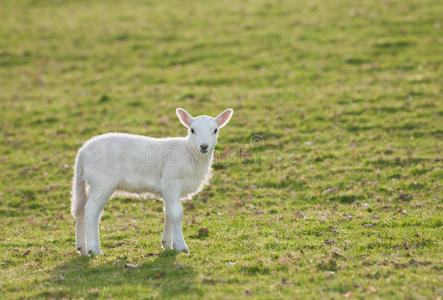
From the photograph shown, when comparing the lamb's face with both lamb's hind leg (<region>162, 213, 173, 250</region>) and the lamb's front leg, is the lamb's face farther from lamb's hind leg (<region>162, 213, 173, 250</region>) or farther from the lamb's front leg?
lamb's hind leg (<region>162, 213, 173, 250</region>)

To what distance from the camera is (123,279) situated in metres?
8.89

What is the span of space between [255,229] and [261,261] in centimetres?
231

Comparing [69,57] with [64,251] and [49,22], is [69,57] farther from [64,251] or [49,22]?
[64,251]

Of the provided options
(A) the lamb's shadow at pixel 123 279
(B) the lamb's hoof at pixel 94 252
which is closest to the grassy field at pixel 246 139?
(A) the lamb's shadow at pixel 123 279

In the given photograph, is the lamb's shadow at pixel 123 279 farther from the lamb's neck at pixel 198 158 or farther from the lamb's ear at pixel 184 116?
the lamb's ear at pixel 184 116

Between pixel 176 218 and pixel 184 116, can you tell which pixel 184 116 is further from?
pixel 176 218

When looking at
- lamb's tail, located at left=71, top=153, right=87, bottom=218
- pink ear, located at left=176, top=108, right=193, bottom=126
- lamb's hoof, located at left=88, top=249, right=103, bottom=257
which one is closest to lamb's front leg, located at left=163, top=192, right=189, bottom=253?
lamb's hoof, located at left=88, top=249, right=103, bottom=257

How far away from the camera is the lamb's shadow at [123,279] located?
8.36 metres

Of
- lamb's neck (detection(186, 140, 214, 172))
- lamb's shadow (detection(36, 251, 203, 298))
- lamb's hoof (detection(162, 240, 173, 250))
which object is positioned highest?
lamb's neck (detection(186, 140, 214, 172))

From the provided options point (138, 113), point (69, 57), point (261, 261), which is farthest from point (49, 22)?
point (261, 261)

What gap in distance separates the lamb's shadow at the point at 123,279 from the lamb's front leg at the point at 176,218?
0.24 meters

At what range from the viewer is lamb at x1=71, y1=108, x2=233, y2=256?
10.2 metres

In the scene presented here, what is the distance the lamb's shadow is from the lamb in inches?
24.4

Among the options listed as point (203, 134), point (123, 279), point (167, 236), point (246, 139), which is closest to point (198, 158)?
point (203, 134)
